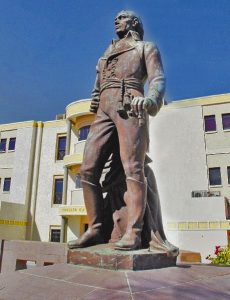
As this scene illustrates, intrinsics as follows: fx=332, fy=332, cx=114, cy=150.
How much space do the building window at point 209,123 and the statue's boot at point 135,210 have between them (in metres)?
19.7

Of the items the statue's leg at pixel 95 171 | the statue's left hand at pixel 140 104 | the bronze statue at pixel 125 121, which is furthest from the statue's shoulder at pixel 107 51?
the statue's left hand at pixel 140 104

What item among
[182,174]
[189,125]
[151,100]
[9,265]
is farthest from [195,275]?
[189,125]

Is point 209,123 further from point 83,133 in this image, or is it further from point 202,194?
point 83,133

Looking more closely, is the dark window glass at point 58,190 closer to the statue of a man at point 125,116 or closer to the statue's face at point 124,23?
the statue of a man at point 125,116

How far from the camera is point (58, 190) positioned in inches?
1030

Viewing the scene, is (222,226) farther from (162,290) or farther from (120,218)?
(162,290)

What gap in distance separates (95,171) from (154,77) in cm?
133

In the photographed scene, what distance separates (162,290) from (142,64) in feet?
8.85

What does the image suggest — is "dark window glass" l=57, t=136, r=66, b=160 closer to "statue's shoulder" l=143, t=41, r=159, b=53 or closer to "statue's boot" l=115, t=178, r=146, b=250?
"statue's shoulder" l=143, t=41, r=159, b=53

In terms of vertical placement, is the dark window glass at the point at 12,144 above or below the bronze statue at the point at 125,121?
above

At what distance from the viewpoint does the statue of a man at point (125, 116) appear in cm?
362

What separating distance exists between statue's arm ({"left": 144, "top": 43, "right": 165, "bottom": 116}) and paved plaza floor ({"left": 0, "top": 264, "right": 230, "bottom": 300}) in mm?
1704

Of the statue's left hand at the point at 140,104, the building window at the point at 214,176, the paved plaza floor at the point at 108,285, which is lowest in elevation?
the paved plaza floor at the point at 108,285

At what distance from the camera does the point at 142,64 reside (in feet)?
13.6
